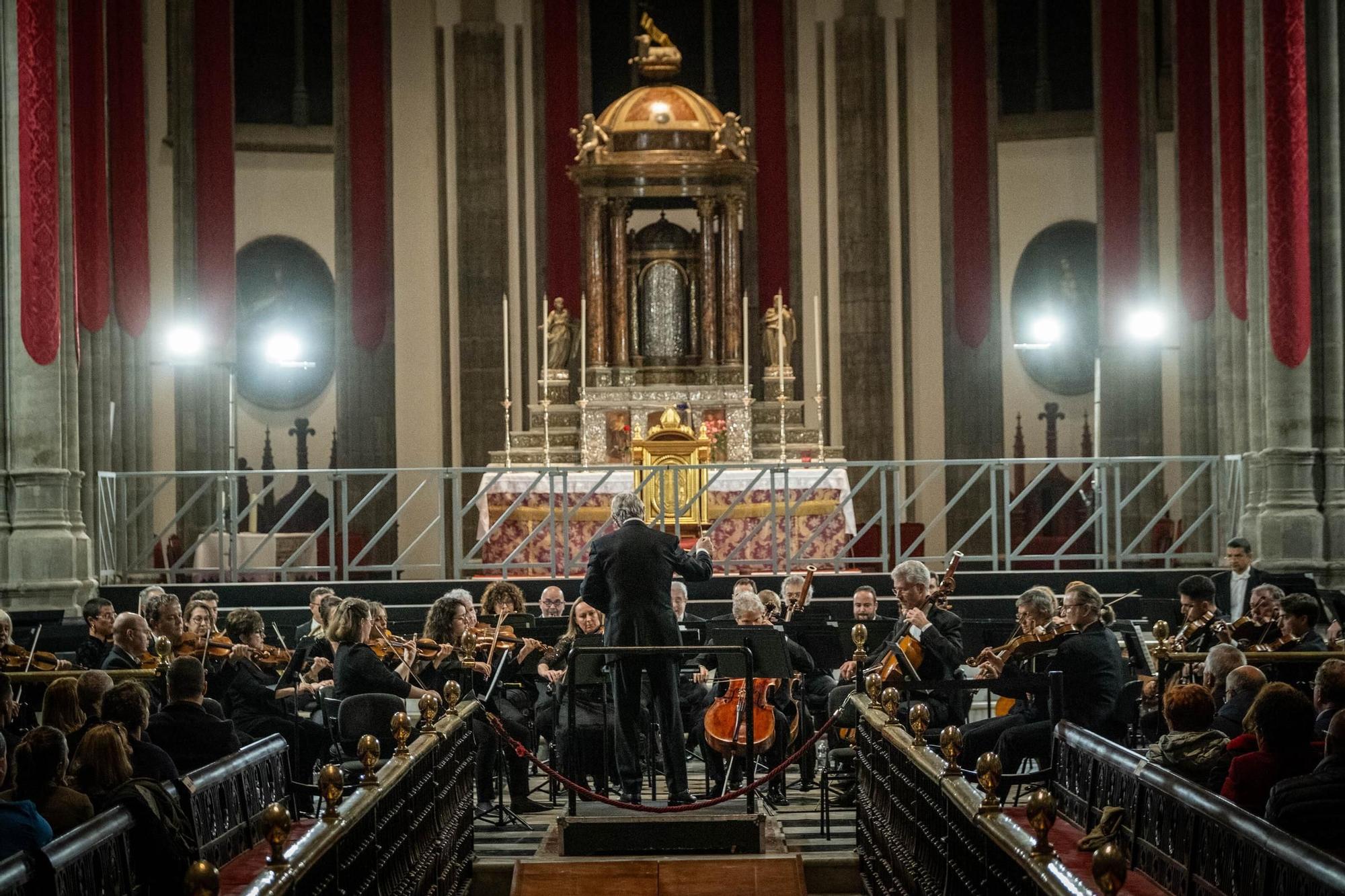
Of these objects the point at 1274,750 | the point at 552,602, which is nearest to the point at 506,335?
the point at 552,602

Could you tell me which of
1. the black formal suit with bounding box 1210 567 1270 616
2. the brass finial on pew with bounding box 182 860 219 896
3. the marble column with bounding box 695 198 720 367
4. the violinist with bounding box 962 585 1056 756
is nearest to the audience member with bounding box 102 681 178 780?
the brass finial on pew with bounding box 182 860 219 896

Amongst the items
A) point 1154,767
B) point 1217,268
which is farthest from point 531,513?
point 1154,767

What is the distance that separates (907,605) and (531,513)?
655 cm

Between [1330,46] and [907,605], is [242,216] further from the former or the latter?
[907,605]

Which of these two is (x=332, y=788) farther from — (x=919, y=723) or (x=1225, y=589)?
(x=1225, y=589)

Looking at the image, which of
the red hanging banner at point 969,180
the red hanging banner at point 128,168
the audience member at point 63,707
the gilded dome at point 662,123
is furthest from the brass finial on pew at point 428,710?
the red hanging banner at point 969,180

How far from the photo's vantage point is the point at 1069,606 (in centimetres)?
752

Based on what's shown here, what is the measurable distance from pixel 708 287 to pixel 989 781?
11.9 meters

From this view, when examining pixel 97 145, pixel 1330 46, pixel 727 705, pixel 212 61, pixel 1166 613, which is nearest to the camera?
pixel 727 705

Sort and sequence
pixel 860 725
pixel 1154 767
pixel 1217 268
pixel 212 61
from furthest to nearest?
pixel 212 61, pixel 1217 268, pixel 860 725, pixel 1154 767

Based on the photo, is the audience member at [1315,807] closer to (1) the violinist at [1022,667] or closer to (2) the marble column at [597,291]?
(1) the violinist at [1022,667]

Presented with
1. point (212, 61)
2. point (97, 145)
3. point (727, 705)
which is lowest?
point (727, 705)

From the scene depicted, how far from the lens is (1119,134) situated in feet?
57.6

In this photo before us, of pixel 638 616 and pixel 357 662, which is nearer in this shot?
pixel 357 662
